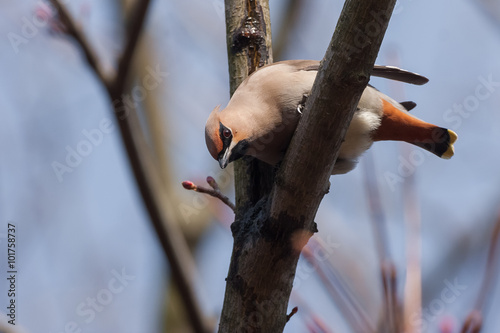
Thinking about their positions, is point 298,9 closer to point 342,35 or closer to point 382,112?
point 382,112

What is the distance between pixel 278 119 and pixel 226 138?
355 mm

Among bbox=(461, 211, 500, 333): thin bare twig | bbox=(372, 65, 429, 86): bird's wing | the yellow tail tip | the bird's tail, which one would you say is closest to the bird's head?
the bird's tail

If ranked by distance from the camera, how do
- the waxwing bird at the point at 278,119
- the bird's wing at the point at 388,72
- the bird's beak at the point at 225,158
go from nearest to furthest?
1. the bird's beak at the point at 225,158
2. the waxwing bird at the point at 278,119
3. the bird's wing at the point at 388,72

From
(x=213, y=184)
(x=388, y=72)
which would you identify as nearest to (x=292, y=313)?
(x=213, y=184)

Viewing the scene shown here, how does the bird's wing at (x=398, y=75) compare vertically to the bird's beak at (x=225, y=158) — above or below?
above

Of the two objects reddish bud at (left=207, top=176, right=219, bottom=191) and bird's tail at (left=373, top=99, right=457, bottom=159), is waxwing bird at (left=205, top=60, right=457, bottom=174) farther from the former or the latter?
reddish bud at (left=207, top=176, right=219, bottom=191)

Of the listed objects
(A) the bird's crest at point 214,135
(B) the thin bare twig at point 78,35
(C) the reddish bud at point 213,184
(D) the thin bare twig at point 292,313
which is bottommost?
(D) the thin bare twig at point 292,313

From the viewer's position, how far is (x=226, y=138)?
11.6 ft

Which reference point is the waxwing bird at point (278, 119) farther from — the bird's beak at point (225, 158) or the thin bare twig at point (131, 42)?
the thin bare twig at point (131, 42)

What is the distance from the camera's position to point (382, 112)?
3938mm

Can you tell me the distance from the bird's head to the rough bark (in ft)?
2.21

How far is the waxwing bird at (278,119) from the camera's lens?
3.55 m

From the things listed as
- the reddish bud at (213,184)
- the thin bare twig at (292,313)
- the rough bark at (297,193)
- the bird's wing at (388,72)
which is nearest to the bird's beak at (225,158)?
the reddish bud at (213,184)

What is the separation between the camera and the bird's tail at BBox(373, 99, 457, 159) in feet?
13.0
